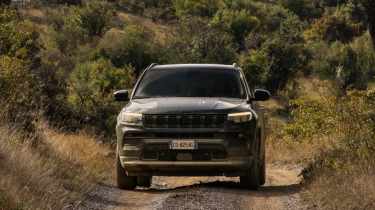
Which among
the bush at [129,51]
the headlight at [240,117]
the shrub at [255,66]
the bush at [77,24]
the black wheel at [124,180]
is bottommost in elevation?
the bush at [77,24]

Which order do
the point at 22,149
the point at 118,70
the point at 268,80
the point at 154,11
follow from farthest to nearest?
the point at 154,11 → the point at 268,80 → the point at 118,70 → the point at 22,149

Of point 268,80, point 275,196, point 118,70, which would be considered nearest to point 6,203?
point 275,196

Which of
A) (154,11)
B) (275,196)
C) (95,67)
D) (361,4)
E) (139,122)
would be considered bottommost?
(154,11)

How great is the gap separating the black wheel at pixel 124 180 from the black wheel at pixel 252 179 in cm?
163

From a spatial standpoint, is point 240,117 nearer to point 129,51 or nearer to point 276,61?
point 129,51

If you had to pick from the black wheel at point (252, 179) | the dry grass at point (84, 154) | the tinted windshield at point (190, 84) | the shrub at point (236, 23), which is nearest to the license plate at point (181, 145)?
the black wheel at point (252, 179)

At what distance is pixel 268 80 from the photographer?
7744 centimetres

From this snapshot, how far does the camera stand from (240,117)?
477 inches

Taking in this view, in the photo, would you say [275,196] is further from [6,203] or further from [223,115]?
[6,203]

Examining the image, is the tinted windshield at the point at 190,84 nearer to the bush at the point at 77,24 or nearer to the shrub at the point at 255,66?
the shrub at the point at 255,66

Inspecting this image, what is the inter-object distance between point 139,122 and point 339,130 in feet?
11.0

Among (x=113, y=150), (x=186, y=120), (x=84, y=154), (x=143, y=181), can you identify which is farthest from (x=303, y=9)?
(x=186, y=120)

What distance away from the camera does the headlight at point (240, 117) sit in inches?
475

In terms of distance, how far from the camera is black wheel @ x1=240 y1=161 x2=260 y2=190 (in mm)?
12466
